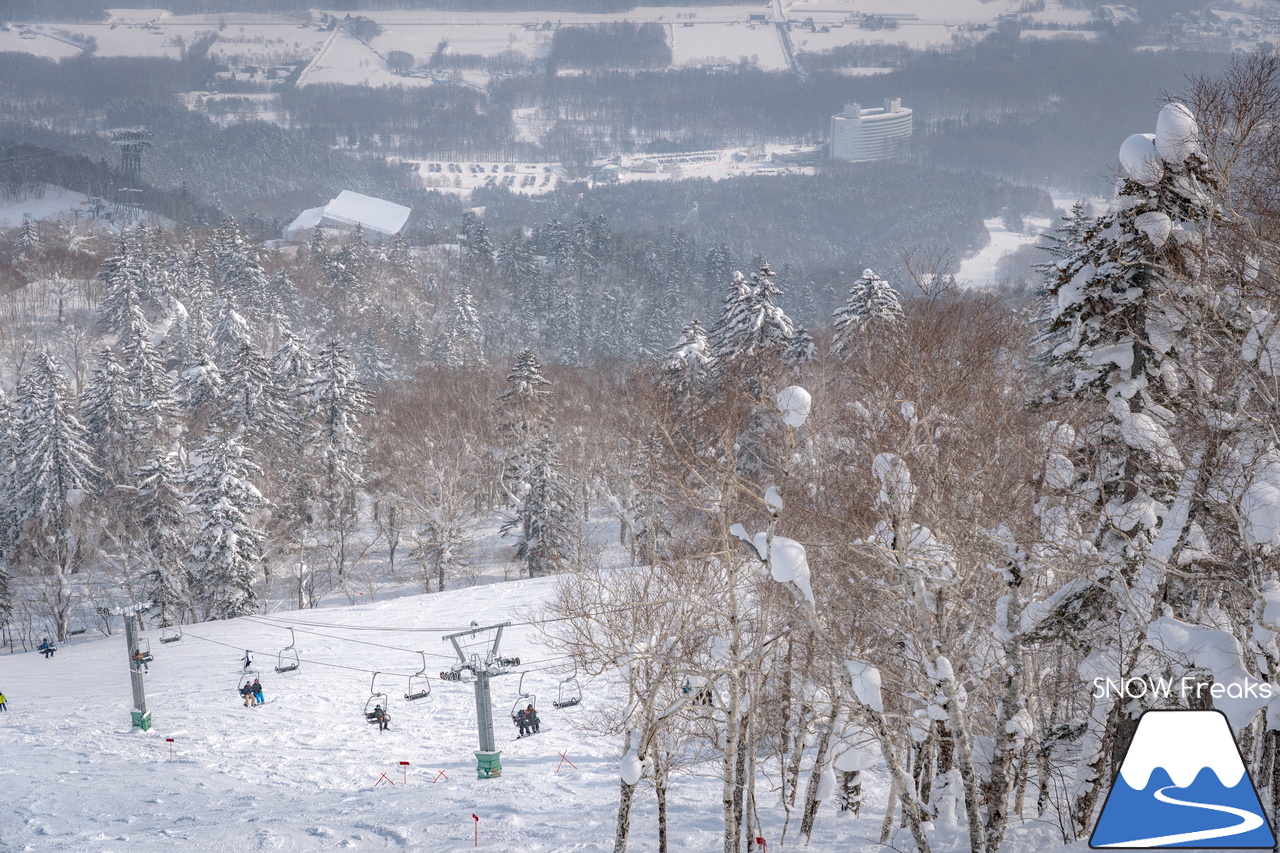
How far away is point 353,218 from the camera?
530 ft

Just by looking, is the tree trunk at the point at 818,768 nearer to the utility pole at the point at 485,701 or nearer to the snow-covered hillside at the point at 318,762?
the snow-covered hillside at the point at 318,762

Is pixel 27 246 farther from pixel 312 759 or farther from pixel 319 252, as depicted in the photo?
pixel 312 759

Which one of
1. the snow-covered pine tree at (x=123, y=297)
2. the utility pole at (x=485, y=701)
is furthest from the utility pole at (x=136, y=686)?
the snow-covered pine tree at (x=123, y=297)

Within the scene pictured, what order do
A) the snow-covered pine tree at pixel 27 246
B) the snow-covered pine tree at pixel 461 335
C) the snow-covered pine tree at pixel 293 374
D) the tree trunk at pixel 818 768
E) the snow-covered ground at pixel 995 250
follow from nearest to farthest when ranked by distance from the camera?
the tree trunk at pixel 818 768, the snow-covered pine tree at pixel 293 374, the snow-covered pine tree at pixel 461 335, the snow-covered pine tree at pixel 27 246, the snow-covered ground at pixel 995 250

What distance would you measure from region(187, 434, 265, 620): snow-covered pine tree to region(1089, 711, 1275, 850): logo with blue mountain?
35.9 m

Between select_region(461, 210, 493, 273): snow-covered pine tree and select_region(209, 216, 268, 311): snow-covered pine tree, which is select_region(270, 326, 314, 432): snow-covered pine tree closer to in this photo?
select_region(209, 216, 268, 311): snow-covered pine tree

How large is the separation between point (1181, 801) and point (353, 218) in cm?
16896

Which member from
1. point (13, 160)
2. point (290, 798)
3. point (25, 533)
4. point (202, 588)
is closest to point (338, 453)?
point (202, 588)

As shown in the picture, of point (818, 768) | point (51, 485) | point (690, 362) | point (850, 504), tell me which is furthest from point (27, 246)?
point (850, 504)

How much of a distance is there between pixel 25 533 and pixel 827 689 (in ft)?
152

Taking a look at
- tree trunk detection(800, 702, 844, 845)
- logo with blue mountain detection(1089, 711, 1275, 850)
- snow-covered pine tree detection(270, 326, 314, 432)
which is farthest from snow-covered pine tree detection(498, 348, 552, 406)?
logo with blue mountain detection(1089, 711, 1275, 850)

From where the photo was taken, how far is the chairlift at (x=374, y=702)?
2512 centimetres

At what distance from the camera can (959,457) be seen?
11.5 metres

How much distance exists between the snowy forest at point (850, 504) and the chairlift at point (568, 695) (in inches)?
41.0
